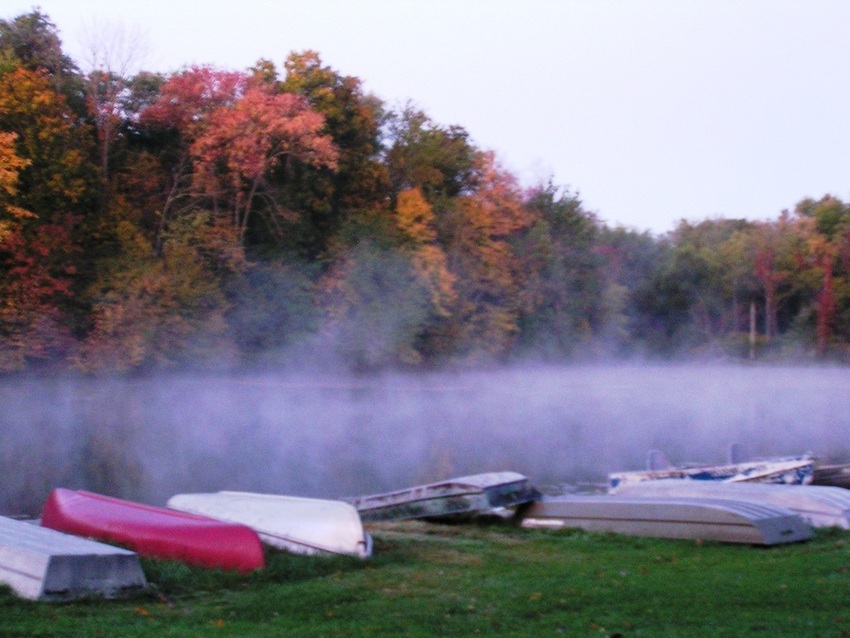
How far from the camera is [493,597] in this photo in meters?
7.45

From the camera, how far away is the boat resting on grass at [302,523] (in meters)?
9.62

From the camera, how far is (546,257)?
56219 mm

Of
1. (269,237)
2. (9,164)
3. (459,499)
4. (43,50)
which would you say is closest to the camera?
(459,499)

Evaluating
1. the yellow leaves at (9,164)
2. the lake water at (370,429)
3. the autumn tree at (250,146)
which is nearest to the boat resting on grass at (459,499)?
the lake water at (370,429)

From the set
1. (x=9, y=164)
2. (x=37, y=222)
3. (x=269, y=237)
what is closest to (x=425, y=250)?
(x=269, y=237)

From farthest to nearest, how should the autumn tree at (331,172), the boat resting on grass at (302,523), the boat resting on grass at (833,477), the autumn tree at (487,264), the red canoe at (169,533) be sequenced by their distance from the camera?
the autumn tree at (487,264), the autumn tree at (331,172), the boat resting on grass at (833,477), the boat resting on grass at (302,523), the red canoe at (169,533)

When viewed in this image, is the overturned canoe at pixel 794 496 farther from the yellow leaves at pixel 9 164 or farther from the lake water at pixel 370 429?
the yellow leaves at pixel 9 164

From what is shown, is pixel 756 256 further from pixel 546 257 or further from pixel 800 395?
pixel 546 257

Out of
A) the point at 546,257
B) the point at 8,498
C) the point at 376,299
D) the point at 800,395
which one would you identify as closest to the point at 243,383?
the point at 376,299

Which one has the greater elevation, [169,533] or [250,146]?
[250,146]

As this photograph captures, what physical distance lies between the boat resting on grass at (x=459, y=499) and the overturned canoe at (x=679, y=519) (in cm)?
36

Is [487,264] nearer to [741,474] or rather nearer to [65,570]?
[741,474]

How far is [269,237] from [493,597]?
39.6m

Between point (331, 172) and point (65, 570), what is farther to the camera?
point (331, 172)
